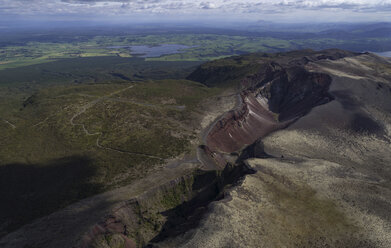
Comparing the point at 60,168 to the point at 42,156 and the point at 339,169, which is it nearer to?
the point at 42,156

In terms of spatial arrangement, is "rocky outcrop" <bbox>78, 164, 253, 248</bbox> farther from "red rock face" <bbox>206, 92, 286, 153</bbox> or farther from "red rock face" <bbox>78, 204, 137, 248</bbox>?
"red rock face" <bbox>206, 92, 286, 153</bbox>

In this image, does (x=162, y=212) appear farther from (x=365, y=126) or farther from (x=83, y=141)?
(x=365, y=126)

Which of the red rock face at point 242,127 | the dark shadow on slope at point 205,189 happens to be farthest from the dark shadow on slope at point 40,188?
the red rock face at point 242,127

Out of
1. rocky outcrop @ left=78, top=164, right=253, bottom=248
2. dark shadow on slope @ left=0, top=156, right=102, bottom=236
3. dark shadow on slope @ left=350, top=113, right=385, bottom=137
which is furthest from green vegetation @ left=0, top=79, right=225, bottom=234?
dark shadow on slope @ left=350, top=113, right=385, bottom=137

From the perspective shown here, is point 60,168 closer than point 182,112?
Yes

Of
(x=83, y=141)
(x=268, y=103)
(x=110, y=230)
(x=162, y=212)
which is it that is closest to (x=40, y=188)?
(x=83, y=141)

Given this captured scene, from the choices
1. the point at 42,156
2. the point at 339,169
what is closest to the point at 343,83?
the point at 339,169

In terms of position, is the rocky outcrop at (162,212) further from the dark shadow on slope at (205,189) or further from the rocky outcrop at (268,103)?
the rocky outcrop at (268,103)
